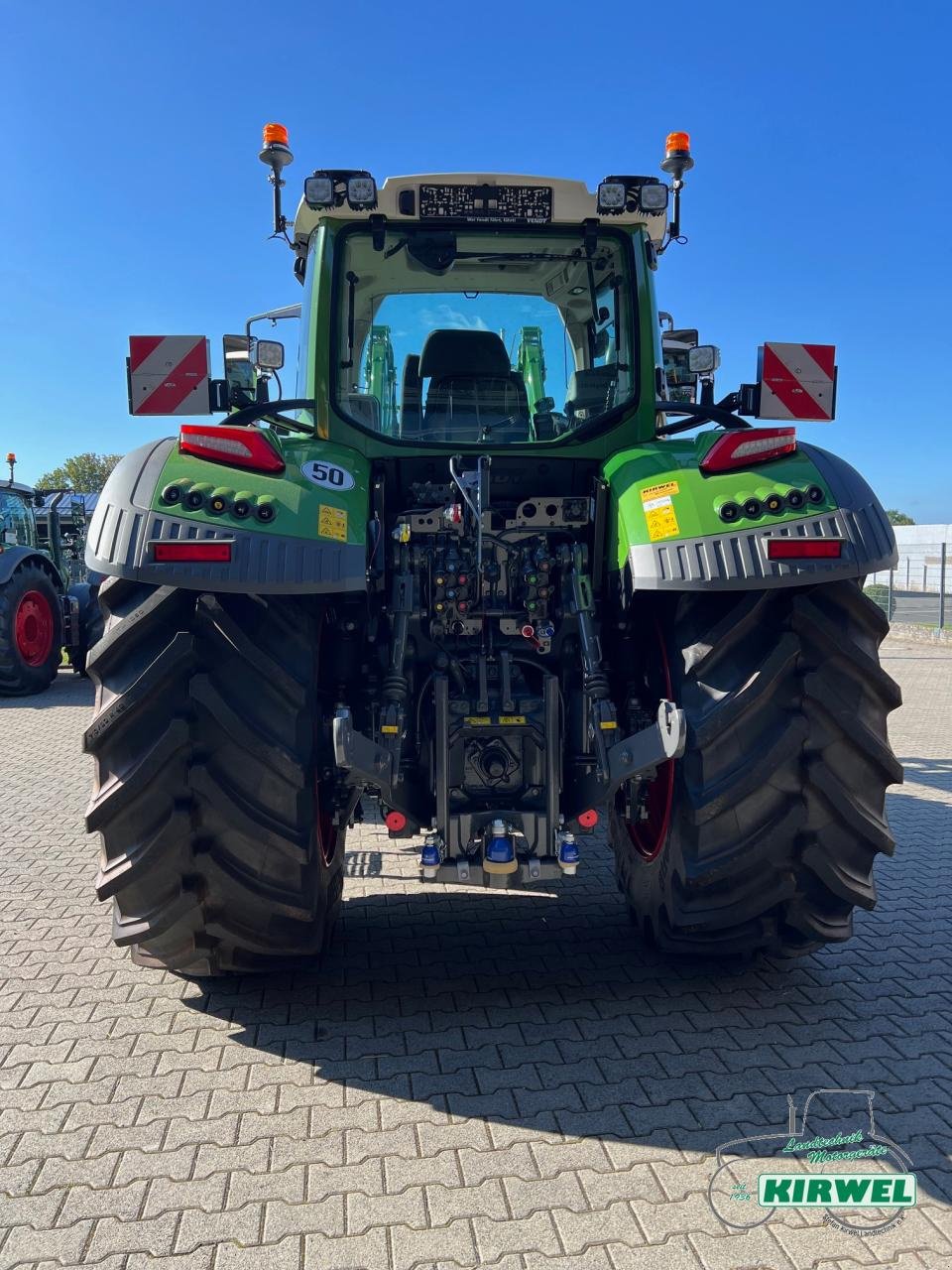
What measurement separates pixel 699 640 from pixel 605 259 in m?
1.71

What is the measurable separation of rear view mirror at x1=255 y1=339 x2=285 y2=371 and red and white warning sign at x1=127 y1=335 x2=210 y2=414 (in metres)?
0.20

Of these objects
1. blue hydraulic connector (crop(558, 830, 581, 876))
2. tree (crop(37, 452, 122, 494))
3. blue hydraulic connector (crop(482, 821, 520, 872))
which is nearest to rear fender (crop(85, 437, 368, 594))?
blue hydraulic connector (crop(482, 821, 520, 872))

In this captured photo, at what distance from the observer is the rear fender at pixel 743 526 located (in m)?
2.61

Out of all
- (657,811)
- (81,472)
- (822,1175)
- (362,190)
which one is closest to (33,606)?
(362,190)

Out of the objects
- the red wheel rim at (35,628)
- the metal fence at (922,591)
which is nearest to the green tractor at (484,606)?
the red wheel rim at (35,628)

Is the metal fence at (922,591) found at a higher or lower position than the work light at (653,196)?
lower

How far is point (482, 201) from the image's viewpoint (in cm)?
344

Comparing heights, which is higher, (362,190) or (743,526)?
(362,190)

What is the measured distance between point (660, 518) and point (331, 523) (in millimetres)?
980

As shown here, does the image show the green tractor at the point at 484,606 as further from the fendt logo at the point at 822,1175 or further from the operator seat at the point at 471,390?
the fendt logo at the point at 822,1175

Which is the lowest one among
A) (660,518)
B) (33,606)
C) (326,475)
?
(33,606)

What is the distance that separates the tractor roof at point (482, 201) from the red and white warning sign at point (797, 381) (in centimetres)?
71

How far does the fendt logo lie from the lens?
2113 mm

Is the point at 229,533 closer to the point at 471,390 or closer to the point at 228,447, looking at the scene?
the point at 228,447
